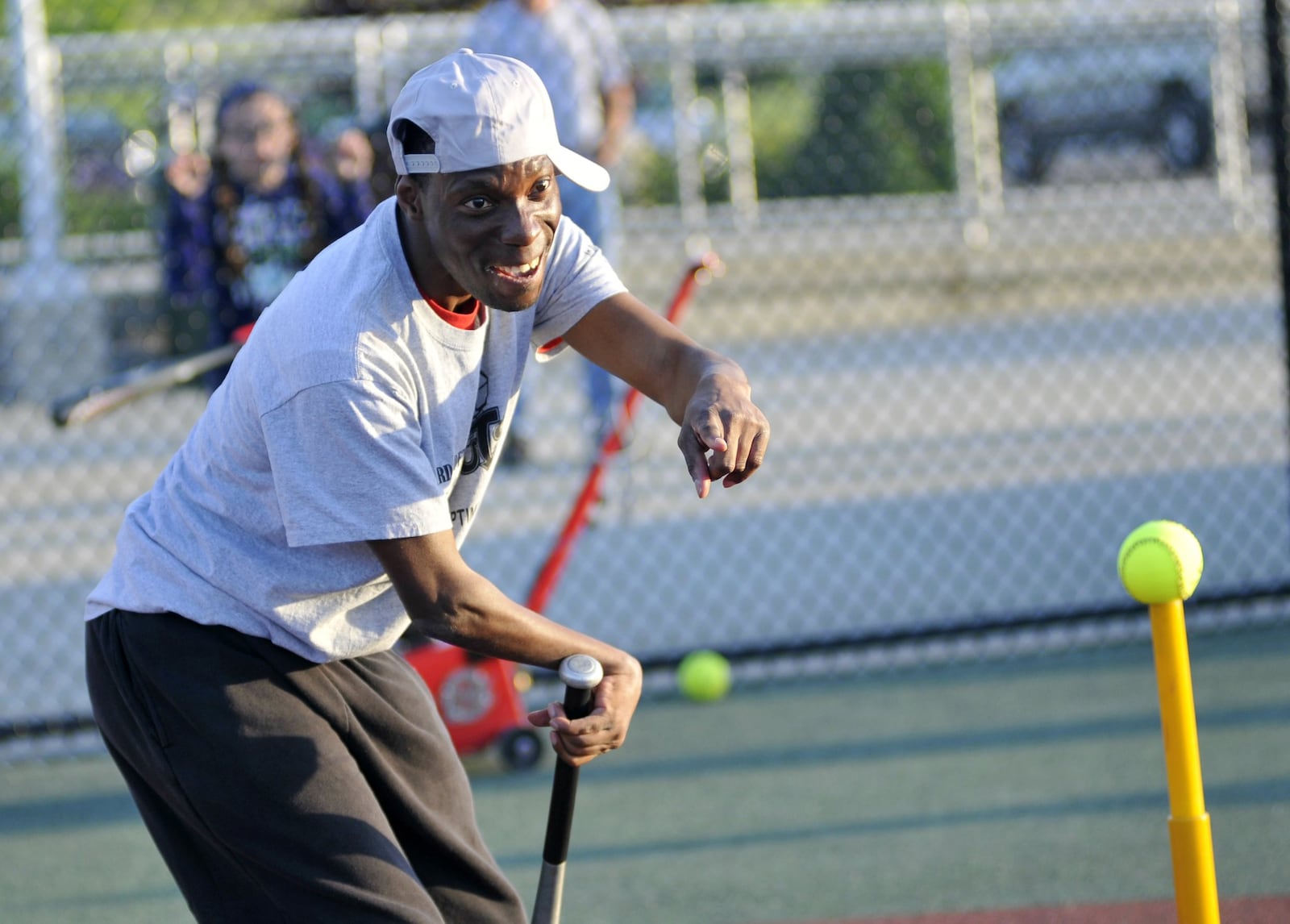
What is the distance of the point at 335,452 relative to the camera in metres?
2.09

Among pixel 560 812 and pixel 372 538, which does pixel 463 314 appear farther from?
pixel 560 812

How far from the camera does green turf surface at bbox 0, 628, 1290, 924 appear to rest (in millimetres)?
3494

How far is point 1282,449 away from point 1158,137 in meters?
7.82

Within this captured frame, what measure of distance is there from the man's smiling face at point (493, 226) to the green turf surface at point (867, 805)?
1808 millimetres

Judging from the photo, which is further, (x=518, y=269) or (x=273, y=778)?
(x=273, y=778)

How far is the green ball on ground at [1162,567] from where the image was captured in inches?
87.1

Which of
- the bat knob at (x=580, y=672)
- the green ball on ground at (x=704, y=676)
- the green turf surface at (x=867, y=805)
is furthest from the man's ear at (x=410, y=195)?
the green ball on ground at (x=704, y=676)

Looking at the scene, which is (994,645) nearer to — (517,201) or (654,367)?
(654,367)

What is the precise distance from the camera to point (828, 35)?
40.2 feet

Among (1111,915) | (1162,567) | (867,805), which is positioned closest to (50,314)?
(867,805)

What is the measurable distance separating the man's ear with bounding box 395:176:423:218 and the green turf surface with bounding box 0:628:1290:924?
1887mm

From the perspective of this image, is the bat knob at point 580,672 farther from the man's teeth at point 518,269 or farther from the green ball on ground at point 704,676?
the green ball on ground at point 704,676

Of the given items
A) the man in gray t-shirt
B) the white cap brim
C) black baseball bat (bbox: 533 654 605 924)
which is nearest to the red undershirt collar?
the man in gray t-shirt

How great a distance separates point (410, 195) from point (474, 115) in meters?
0.19
